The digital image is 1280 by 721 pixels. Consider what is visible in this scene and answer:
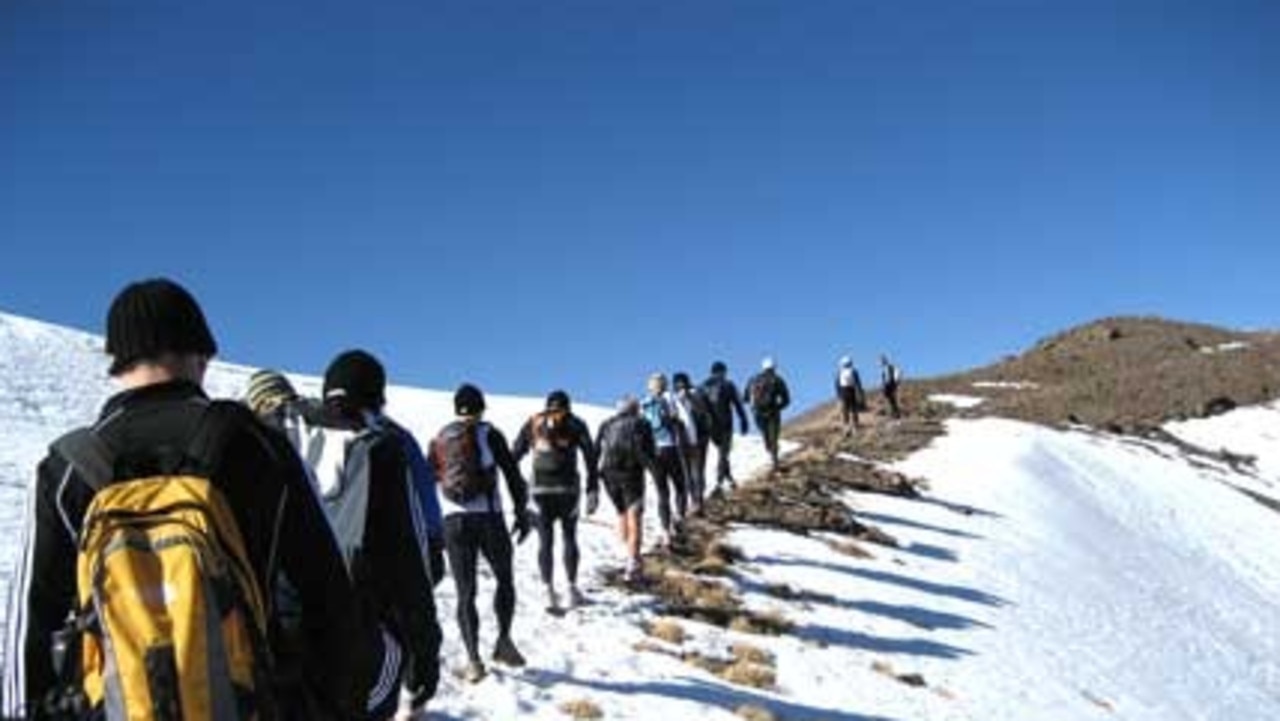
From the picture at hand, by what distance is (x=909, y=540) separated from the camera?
85.3 feet

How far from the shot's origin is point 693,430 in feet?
70.5

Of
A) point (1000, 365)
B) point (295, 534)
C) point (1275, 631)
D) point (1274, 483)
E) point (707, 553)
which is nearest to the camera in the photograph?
point (295, 534)

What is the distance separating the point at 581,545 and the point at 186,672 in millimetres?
17194

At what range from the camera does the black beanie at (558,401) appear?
14766 mm

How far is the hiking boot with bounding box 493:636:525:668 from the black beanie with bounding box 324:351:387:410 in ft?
19.2

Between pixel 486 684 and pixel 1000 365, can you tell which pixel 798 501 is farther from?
pixel 1000 365

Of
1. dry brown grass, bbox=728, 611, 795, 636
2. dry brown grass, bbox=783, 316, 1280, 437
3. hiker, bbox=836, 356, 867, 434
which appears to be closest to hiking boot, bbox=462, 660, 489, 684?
dry brown grass, bbox=728, 611, 795, 636

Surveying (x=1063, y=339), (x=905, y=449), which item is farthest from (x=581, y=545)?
(x=1063, y=339)

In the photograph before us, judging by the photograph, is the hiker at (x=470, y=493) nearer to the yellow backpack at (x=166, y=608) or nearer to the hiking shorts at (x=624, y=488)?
the hiking shorts at (x=624, y=488)

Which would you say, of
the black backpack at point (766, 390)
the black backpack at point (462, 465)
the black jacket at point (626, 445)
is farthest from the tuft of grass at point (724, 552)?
the black backpack at point (462, 465)

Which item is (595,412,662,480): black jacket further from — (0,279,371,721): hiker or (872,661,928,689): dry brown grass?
(0,279,371,721): hiker

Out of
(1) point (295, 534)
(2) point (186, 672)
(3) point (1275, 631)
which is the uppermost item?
(1) point (295, 534)

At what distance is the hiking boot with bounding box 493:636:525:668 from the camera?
12758mm

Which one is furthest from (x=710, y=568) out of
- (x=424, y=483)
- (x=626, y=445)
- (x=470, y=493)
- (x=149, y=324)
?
(x=149, y=324)
